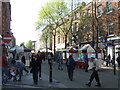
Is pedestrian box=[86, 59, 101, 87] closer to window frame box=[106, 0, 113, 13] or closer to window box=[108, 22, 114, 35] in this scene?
window box=[108, 22, 114, 35]

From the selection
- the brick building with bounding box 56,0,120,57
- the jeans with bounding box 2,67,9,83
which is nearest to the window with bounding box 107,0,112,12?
the brick building with bounding box 56,0,120,57

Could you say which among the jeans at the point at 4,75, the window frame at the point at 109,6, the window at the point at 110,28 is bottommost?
the jeans at the point at 4,75

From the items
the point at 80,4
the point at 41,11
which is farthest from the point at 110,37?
the point at 41,11

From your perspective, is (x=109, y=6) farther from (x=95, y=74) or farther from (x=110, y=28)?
(x=95, y=74)

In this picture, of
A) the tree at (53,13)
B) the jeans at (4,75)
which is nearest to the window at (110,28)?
the tree at (53,13)

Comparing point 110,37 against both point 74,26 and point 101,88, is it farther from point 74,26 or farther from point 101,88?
point 101,88

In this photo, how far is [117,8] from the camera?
85.7 feet

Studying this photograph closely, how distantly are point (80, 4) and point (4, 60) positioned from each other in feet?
74.8

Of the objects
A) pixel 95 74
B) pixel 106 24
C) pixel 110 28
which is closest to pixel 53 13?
pixel 106 24

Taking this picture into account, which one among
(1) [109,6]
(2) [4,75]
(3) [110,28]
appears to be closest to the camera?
(2) [4,75]

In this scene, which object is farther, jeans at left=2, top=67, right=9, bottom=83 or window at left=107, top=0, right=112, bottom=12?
window at left=107, top=0, right=112, bottom=12

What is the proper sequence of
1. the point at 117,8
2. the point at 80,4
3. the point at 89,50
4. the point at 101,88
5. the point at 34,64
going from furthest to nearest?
1. the point at 80,4
2. the point at 117,8
3. the point at 89,50
4. the point at 34,64
5. the point at 101,88

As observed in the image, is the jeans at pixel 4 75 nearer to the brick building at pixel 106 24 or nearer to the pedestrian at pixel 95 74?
the pedestrian at pixel 95 74

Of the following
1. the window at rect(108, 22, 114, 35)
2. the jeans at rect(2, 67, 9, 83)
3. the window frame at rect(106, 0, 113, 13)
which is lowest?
the jeans at rect(2, 67, 9, 83)
